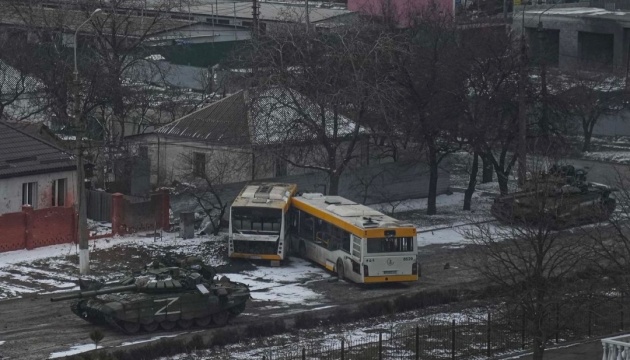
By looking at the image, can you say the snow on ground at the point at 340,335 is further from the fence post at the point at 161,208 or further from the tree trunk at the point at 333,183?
the fence post at the point at 161,208

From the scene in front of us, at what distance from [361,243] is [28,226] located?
35.0 ft

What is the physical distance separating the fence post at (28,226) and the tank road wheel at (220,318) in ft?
34.2

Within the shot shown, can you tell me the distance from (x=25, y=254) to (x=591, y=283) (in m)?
18.6

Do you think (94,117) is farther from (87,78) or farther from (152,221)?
(152,221)

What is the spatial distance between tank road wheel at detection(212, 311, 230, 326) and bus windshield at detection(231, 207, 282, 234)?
7482 mm

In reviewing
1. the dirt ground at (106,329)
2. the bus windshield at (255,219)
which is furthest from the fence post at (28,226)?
the bus windshield at (255,219)

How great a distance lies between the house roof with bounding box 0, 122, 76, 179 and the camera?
45.9m

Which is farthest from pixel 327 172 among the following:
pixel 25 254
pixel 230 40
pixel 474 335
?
pixel 230 40

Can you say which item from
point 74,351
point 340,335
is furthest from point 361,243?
→ point 74,351

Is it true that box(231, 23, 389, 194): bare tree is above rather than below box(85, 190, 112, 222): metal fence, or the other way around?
above

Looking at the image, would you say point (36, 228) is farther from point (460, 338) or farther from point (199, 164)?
point (460, 338)

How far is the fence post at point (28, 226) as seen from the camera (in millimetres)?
43375

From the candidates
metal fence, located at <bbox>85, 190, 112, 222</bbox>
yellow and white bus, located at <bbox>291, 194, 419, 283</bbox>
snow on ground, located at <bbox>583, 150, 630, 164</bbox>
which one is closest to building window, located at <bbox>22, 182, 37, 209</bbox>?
metal fence, located at <bbox>85, 190, 112, 222</bbox>

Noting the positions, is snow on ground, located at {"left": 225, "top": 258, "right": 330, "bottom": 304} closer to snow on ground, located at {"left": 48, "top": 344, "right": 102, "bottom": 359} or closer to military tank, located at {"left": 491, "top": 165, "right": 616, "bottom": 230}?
military tank, located at {"left": 491, "top": 165, "right": 616, "bottom": 230}
